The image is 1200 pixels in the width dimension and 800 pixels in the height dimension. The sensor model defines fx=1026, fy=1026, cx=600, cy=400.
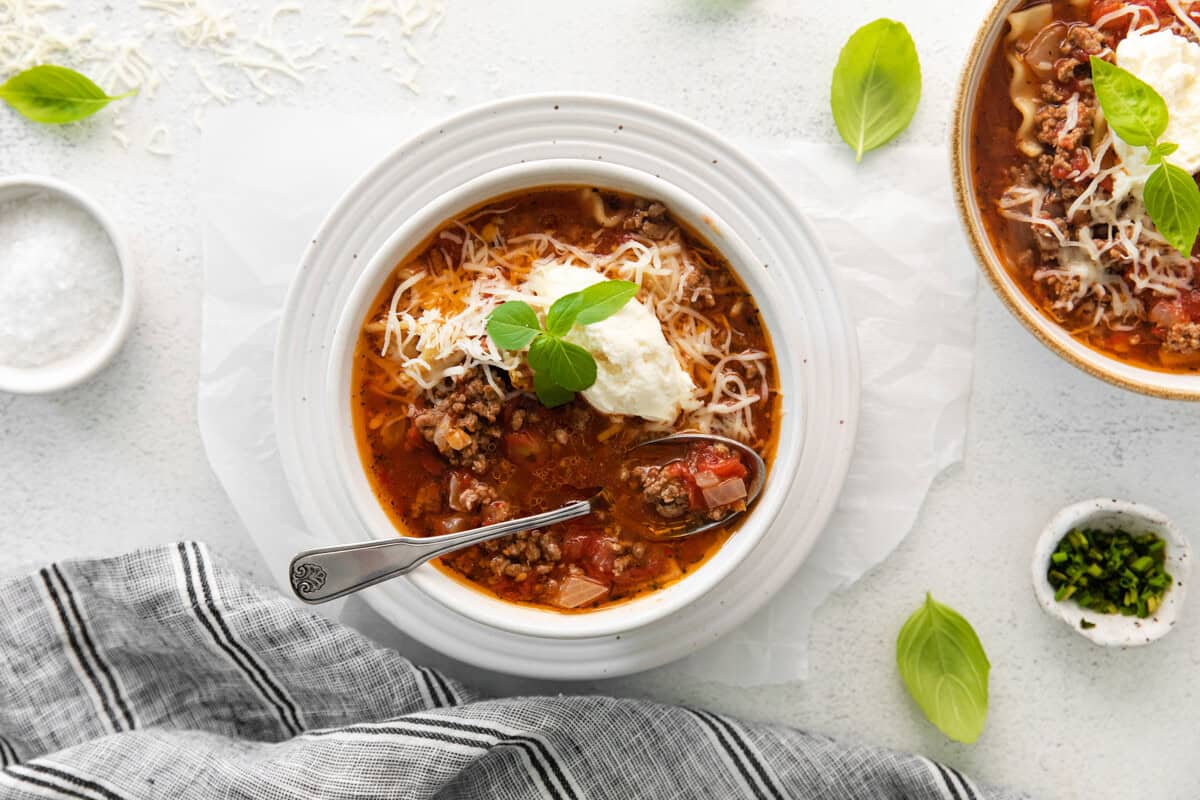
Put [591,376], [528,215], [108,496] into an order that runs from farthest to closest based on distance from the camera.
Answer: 1. [108,496]
2. [528,215]
3. [591,376]

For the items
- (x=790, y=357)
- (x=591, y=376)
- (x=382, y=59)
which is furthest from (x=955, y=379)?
(x=382, y=59)

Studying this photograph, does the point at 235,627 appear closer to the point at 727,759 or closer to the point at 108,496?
the point at 108,496

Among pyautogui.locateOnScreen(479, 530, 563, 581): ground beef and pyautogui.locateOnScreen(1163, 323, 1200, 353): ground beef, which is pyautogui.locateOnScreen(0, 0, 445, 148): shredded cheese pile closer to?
pyautogui.locateOnScreen(479, 530, 563, 581): ground beef

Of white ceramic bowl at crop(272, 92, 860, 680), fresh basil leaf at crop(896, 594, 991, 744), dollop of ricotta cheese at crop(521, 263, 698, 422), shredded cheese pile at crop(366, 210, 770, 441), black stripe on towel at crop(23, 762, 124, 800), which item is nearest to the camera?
dollop of ricotta cheese at crop(521, 263, 698, 422)

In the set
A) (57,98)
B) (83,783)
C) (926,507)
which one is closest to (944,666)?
(926,507)

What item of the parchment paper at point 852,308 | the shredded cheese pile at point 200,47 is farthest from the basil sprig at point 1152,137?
the shredded cheese pile at point 200,47

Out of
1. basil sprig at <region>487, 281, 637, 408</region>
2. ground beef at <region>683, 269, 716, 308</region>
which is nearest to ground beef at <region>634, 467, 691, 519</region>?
basil sprig at <region>487, 281, 637, 408</region>

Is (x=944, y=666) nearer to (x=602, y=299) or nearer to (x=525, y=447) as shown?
(x=525, y=447)

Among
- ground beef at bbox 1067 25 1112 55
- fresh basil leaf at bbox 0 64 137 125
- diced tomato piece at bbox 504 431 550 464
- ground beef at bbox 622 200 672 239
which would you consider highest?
ground beef at bbox 1067 25 1112 55
